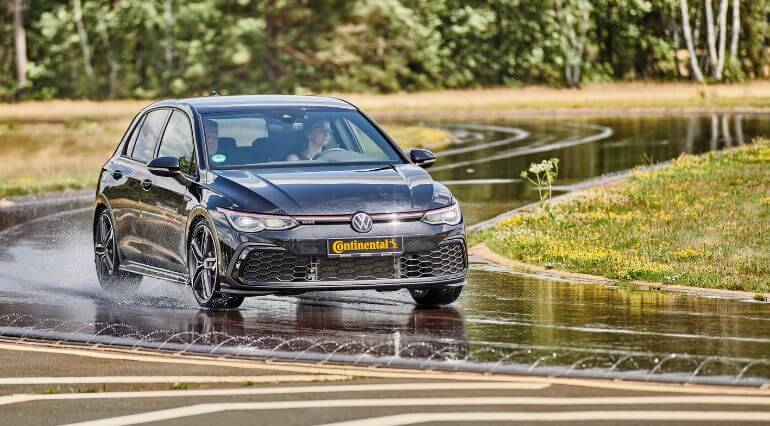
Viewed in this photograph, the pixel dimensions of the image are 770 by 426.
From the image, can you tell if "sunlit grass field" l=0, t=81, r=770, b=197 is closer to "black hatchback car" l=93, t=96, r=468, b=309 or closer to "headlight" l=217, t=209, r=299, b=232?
"black hatchback car" l=93, t=96, r=468, b=309

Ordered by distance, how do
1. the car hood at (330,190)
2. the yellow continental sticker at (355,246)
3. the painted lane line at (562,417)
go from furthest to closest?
1. the car hood at (330,190)
2. the yellow continental sticker at (355,246)
3. the painted lane line at (562,417)

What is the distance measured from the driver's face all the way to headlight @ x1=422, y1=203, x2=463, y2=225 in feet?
4.77

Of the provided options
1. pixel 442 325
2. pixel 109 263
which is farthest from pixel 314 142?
pixel 442 325

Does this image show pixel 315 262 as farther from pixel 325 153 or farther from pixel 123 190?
pixel 123 190

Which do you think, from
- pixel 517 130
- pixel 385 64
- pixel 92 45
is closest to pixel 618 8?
pixel 385 64

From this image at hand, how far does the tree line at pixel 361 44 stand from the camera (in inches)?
3199

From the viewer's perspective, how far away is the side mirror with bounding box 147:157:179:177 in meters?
13.7

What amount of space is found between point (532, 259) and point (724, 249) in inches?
63.7

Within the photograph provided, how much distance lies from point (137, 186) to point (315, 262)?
2555 mm

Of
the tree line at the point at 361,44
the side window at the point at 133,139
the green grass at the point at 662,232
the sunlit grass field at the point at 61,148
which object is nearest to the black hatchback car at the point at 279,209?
the side window at the point at 133,139

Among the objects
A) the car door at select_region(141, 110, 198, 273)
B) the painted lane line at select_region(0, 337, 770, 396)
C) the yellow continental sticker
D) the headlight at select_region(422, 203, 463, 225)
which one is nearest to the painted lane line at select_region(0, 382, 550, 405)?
the painted lane line at select_region(0, 337, 770, 396)

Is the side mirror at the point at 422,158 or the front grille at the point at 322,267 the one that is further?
the side mirror at the point at 422,158

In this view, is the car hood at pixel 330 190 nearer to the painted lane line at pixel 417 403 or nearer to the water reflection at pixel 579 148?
the painted lane line at pixel 417 403

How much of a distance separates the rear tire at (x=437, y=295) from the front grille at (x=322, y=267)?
0.48 m
